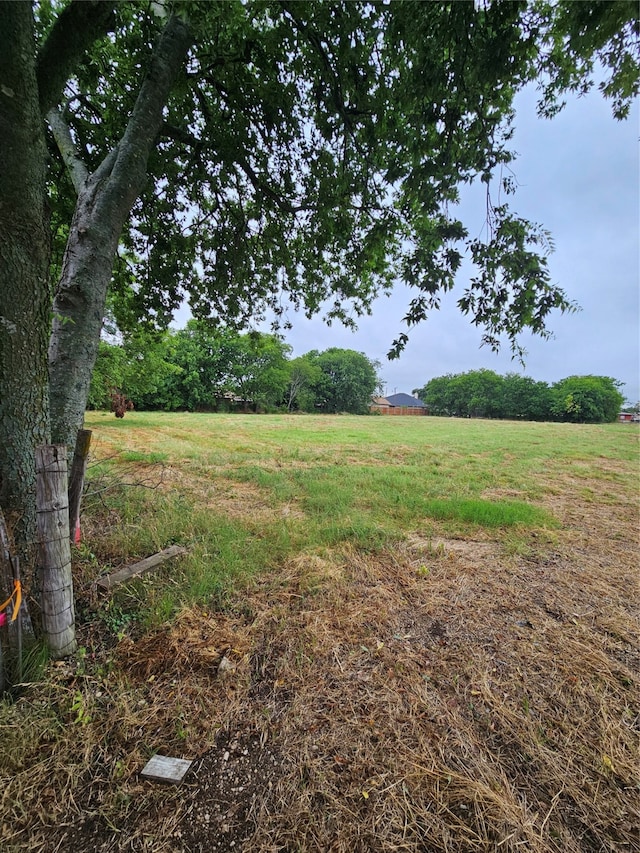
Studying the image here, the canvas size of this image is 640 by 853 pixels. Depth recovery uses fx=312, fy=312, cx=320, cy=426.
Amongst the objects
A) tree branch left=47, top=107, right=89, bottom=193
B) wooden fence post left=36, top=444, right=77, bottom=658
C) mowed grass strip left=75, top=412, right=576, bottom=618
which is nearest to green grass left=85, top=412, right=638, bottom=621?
mowed grass strip left=75, top=412, right=576, bottom=618

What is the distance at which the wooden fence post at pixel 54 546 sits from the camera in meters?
1.64

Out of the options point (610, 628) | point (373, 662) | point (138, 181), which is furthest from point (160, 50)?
point (610, 628)

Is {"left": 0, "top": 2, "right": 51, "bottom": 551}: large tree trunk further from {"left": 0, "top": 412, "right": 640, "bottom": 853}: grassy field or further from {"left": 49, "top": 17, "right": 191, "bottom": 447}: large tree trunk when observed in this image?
{"left": 0, "top": 412, "right": 640, "bottom": 853}: grassy field

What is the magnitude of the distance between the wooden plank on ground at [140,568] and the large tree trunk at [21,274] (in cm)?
58

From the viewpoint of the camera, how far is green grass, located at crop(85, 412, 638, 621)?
2.83 metres

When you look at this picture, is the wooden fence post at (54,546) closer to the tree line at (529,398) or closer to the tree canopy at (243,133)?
the tree canopy at (243,133)

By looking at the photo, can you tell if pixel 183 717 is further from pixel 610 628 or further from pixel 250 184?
pixel 250 184

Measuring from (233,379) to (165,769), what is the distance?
3746 centimetres

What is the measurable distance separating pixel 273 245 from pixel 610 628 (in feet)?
20.5

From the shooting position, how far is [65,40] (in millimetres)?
2129

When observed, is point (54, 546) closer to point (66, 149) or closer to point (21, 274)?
point (21, 274)

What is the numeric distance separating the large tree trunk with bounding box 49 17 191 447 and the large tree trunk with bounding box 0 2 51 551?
360 mm

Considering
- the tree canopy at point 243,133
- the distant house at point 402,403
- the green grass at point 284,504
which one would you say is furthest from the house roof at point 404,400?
the tree canopy at point 243,133

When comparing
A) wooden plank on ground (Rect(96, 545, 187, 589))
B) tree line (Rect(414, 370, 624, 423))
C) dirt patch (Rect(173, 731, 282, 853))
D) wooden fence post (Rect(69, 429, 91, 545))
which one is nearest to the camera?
dirt patch (Rect(173, 731, 282, 853))
